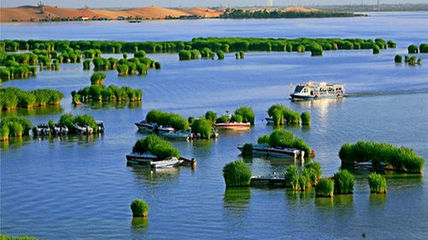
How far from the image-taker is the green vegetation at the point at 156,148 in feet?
134

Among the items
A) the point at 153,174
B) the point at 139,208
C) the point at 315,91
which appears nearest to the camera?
the point at 139,208

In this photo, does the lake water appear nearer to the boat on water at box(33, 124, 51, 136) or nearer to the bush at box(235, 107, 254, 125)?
the bush at box(235, 107, 254, 125)

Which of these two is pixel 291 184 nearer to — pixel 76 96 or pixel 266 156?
pixel 266 156

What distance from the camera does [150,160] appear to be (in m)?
41.5

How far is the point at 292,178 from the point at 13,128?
1807 cm

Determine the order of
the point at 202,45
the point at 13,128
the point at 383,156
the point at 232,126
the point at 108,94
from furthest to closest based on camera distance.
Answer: the point at 202,45, the point at 108,94, the point at 232,126, the point at 13,128, the point at 383,156

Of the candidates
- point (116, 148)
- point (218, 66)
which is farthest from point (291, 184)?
point (218, 66)

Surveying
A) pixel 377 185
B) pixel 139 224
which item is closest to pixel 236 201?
pixel 139 224

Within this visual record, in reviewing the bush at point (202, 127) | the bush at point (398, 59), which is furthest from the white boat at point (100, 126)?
the bush at point (398, 59)

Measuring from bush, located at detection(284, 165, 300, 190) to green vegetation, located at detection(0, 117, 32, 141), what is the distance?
1747cm

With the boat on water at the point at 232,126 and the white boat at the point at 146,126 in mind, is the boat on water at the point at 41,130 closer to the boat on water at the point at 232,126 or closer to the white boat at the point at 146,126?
the white boat at the point at 146,126

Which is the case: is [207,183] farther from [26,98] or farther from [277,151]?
[26,98]

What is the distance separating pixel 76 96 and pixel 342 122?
61.4ft

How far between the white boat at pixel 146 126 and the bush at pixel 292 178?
1521 centimetres
